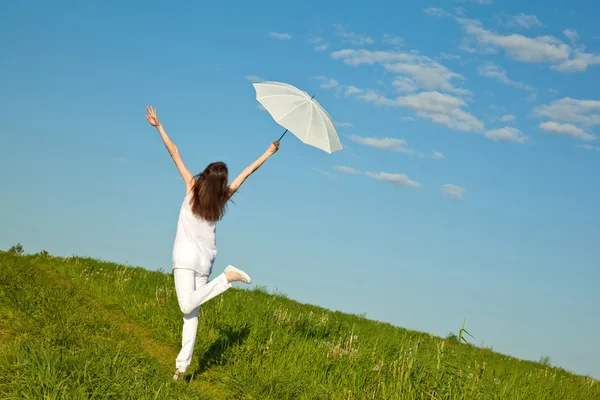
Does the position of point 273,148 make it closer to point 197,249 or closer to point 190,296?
point 197,249

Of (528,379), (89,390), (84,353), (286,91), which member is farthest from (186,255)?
(528,379)

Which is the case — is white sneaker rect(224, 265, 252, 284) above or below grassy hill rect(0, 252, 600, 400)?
above

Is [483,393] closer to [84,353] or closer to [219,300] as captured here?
[84,353]

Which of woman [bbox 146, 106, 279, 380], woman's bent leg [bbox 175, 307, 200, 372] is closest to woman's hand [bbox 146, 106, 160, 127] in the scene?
woman [bbox 146, 106, 279, 380]

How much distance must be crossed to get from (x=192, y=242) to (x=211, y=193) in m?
0.70

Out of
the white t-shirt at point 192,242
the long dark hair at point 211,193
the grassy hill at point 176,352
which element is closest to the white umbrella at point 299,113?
the long dark hair at point 211,193

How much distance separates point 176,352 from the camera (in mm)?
10461

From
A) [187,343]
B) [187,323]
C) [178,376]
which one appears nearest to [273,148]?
[187,323]

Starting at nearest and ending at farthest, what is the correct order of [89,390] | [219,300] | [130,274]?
[89,390]
[219,300]
[130,274]

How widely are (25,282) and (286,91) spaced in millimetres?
6634

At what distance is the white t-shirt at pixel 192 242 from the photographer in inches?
338

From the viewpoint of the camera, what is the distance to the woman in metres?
8.50

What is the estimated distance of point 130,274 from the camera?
15.5 m

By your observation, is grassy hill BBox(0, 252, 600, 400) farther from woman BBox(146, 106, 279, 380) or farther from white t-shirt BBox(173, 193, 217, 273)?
white t-shirt BBox(173, 193, 217, 273)
